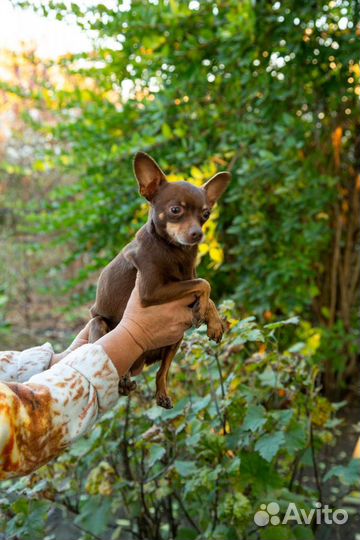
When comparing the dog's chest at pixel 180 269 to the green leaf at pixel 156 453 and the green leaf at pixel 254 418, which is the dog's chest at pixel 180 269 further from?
the green leaf at pixel 156 453

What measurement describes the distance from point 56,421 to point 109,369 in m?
0.21

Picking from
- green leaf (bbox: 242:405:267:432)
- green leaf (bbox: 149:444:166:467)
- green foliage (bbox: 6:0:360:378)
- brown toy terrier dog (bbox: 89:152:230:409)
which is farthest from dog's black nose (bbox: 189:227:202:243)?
green foliage (bbox: 6:0:360:378)

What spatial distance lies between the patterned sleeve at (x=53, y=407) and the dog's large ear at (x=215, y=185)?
625mm

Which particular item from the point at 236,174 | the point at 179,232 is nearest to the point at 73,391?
the point at 179,232

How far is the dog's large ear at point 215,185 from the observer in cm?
189

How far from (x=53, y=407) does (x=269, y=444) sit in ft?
3.94

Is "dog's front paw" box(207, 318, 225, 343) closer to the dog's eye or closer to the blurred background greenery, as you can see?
the dog's eye

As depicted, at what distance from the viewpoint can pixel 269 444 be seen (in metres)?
2.46

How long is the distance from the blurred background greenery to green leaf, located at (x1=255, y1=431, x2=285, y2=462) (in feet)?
0.61

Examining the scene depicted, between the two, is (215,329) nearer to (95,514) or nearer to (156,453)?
(156,453)

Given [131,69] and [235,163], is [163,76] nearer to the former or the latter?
[131,69]

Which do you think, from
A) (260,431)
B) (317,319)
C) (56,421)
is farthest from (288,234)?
(56,421)

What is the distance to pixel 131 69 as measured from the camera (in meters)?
4.31

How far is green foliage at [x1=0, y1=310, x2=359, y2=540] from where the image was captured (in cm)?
249
